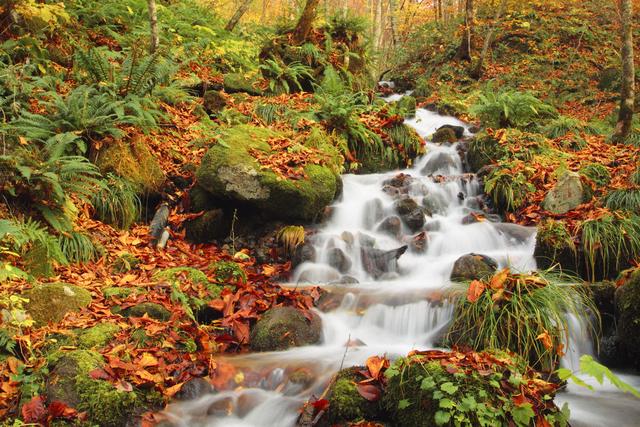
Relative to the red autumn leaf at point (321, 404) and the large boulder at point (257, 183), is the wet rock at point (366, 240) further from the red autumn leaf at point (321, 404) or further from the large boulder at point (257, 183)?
the red autumn leaf at point (321, 404)

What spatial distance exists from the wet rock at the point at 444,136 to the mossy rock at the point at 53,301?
8611mm

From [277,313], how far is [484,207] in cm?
483

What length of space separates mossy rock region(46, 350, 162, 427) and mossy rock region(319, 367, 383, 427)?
144 cm

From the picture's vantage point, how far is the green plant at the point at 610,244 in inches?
209

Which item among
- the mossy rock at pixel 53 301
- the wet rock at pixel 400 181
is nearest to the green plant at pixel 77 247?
the mossy rock at pixel 53 301

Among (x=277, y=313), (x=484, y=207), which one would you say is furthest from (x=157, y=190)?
(x=484, y=207)

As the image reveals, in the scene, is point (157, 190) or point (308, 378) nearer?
point (308, 378)

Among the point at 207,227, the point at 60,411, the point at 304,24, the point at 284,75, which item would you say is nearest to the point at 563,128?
the point at 284,75

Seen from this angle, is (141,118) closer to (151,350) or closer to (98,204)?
(98,204)

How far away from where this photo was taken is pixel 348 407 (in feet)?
10.5

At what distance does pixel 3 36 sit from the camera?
7.90 meters

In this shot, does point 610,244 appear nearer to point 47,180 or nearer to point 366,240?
point 366,240

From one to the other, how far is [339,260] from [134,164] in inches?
133

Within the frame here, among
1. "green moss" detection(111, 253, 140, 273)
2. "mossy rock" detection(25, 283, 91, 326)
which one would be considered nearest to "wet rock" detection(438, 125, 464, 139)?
"green moss" detection(111, 253, 140, 273)
